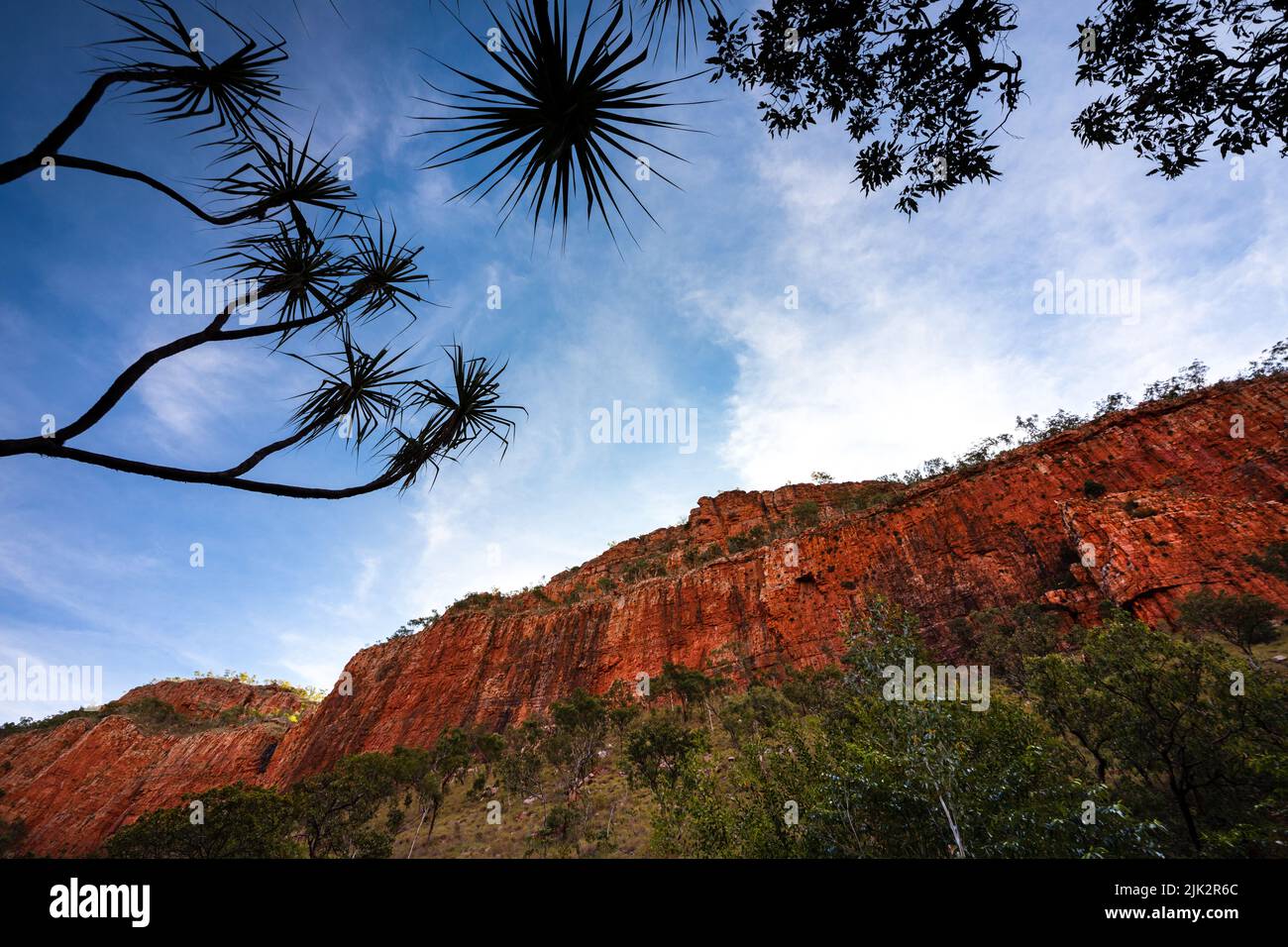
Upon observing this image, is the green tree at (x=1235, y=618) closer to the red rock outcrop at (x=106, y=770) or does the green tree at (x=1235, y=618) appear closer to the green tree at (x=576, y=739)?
the green tree at (x=576, y=739)

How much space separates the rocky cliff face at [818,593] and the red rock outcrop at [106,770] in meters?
0.14

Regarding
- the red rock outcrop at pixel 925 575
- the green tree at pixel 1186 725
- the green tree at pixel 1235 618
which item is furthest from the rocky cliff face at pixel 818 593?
the green tree at pixel 1186 725

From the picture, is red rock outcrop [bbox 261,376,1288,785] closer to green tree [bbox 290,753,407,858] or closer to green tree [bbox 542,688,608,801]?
green tree [bbox 542,688,608,801]

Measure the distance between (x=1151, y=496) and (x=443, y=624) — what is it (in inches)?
2260

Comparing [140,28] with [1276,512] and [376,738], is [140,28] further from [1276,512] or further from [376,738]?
[376,738]

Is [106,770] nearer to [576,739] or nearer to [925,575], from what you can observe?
[576,739]

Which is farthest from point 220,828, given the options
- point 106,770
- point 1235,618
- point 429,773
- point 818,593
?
point 106,770

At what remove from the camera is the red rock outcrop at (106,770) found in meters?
37.3

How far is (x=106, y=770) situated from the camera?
135 ft

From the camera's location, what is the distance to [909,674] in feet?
30.4

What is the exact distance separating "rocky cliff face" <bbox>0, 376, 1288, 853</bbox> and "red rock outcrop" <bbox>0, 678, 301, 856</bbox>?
14 cm

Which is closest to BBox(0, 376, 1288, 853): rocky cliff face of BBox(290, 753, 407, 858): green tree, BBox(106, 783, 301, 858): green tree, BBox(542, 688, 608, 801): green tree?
BBox(542, 688, 608, 801): green tree

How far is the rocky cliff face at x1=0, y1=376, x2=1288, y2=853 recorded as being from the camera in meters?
29.3
